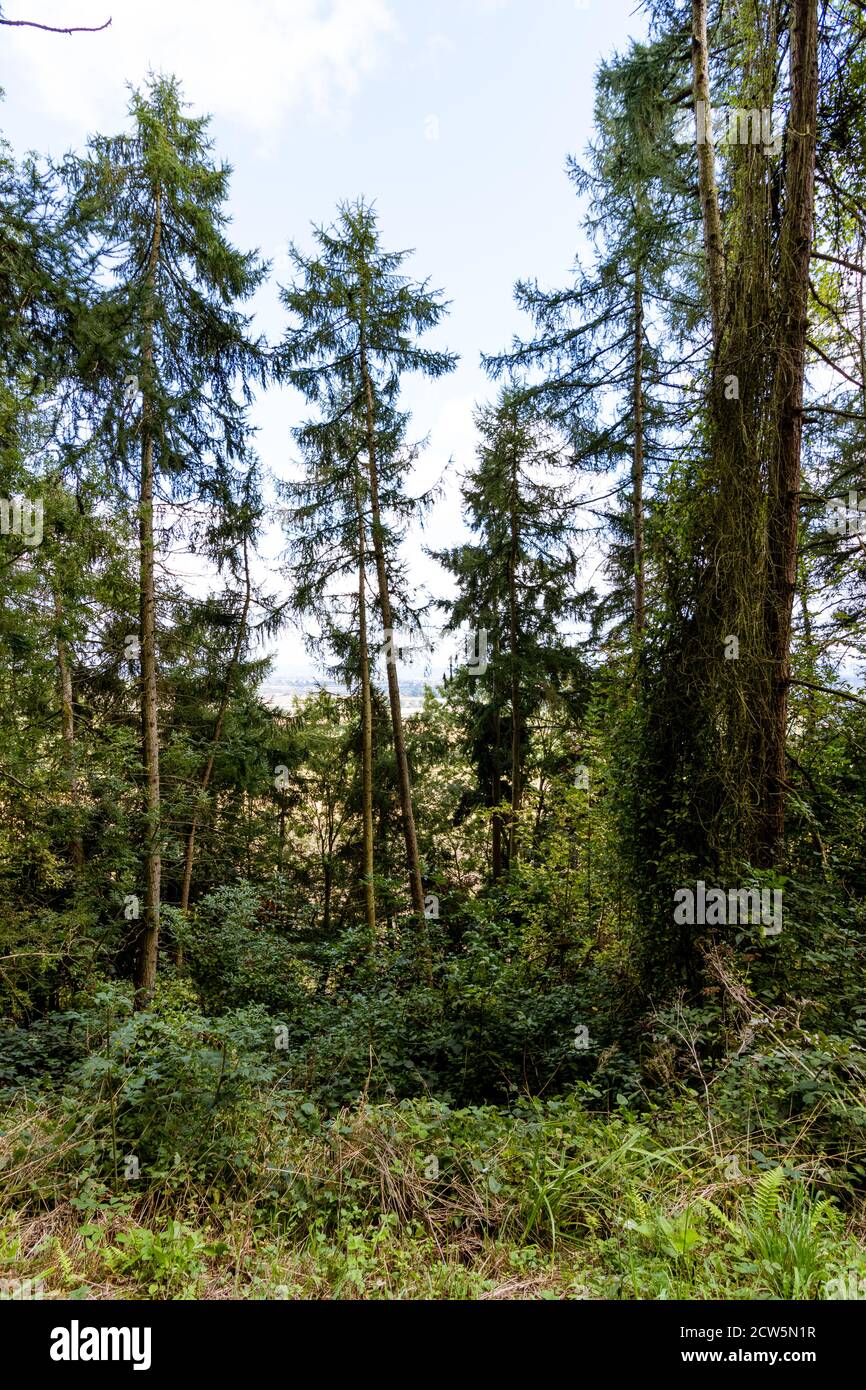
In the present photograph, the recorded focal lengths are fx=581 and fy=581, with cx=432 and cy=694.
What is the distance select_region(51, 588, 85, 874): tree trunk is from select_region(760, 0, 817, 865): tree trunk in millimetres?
7043

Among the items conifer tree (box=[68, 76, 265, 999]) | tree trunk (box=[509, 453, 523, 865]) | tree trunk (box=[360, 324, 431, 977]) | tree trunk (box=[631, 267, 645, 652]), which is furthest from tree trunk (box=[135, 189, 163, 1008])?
tree trunk (box=[631, 267, 645, 652])

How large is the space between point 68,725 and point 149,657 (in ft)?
5.02

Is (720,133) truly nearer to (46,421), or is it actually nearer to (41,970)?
(46,421)

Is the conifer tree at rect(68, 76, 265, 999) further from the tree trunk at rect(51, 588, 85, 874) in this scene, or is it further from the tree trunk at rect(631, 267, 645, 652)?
the tree trunk at rect(631, 267, 645, 652)

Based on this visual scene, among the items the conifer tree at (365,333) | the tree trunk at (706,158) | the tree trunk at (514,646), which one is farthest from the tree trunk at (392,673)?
the tree trunk at (706,158)

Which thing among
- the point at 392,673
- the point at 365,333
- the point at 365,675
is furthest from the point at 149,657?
the point at 365,333

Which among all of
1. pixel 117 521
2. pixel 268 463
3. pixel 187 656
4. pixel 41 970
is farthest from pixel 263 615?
pixel 41 970

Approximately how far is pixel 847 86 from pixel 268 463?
895 centimetres

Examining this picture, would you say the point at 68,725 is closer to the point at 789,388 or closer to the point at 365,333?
the point at 365,333

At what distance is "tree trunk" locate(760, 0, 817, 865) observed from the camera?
14.0ft

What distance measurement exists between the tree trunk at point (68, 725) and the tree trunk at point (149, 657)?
936mm

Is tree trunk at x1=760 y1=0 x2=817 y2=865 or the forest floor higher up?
tree trunk at x1=760 y1=0 x2=817 y2=865

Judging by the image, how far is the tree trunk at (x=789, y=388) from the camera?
4281 mm

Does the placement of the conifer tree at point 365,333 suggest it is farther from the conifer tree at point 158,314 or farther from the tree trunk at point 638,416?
the tree trunk at point 638,416
